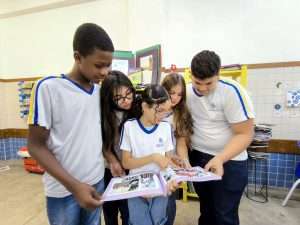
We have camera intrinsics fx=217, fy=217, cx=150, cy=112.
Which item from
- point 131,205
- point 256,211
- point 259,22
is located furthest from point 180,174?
Result: point 259,22

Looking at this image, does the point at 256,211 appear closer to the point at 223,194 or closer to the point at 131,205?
the point at 223,194

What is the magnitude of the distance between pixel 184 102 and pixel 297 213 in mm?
1777

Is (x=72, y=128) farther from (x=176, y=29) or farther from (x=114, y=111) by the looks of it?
(x=176, y=29)

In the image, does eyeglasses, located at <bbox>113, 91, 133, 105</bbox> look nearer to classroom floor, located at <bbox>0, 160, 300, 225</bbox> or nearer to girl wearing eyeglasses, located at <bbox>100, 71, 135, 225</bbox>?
girl wearing eyeglasses, located at <bbox>100, 71, 135, 225</bbox>

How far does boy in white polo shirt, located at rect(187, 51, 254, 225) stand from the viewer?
44.1 inches

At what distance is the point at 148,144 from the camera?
1130mm

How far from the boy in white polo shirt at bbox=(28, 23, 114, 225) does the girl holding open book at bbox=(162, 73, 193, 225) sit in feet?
1.68

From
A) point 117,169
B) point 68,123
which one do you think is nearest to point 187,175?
point 117,169

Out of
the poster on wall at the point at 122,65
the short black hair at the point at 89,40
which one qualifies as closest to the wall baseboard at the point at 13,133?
the poster on wall at the point at 122,65

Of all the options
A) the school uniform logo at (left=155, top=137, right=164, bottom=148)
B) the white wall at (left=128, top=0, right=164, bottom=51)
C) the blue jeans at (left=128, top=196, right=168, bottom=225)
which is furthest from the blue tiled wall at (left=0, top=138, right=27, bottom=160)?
the school uniform logo at (left=155, top=137, right=164, bottom=148)

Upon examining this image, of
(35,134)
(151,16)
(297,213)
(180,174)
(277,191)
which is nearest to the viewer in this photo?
(35,134)

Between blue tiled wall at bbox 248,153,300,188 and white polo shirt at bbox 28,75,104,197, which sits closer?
white polo shirt at bbox 28,75,104,197

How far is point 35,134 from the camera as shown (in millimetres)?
Answer: 762

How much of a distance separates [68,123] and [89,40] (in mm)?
327
